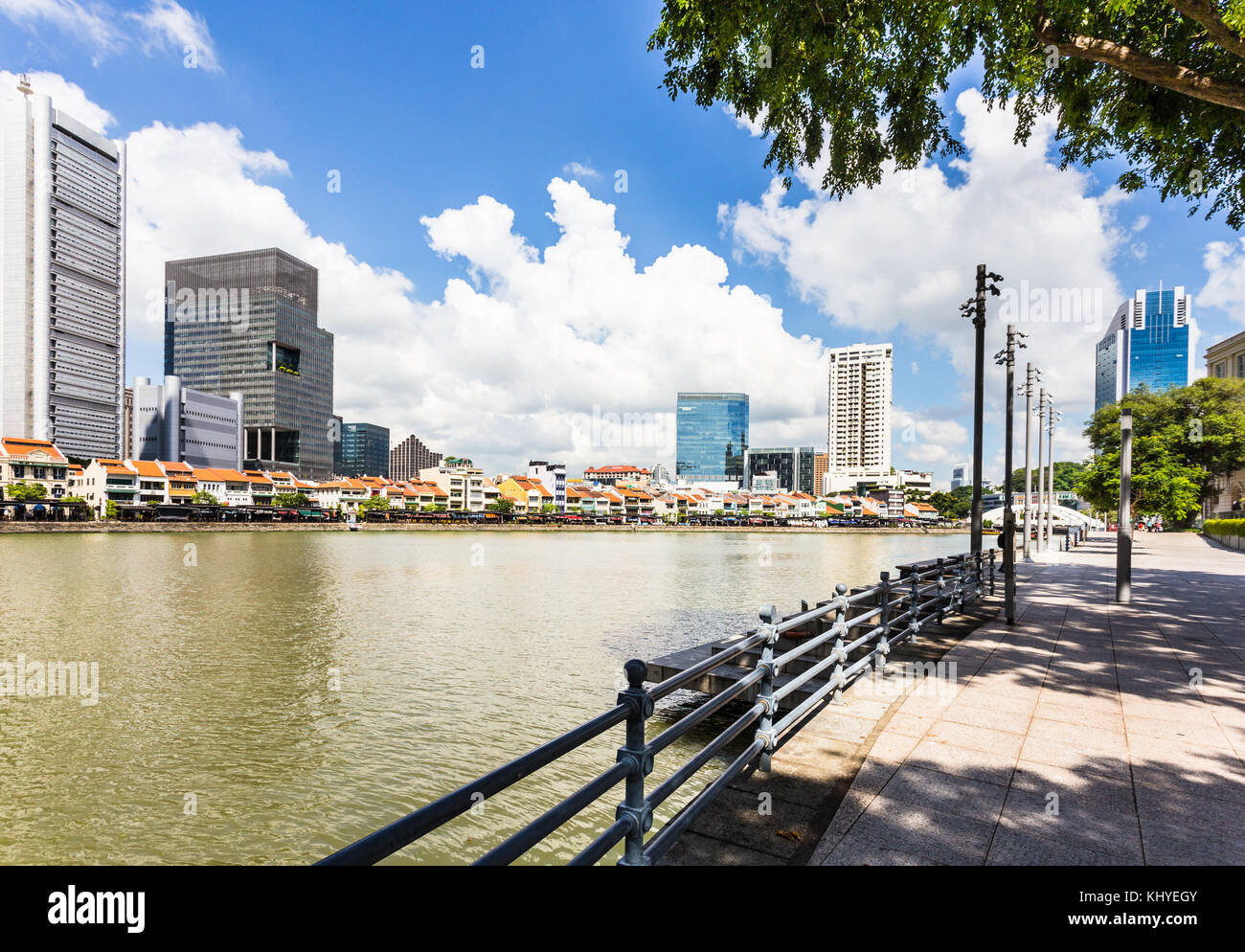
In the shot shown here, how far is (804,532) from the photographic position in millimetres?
135500

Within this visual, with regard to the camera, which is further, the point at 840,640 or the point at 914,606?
the point at 914,606

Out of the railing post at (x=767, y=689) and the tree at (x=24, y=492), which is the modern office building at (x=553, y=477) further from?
the railing post at (x=767, y=689)

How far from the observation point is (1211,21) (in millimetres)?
7172

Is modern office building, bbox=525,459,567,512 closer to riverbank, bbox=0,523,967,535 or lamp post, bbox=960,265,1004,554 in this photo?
riverbank, bbox=0,523,967,535

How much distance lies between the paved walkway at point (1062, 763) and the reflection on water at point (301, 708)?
3988 mm

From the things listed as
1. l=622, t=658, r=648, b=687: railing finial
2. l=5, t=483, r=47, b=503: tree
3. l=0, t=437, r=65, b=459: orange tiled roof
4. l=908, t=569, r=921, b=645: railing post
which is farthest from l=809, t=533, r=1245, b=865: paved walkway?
l=0, t=437, r=65, b=459: orange tiled roof

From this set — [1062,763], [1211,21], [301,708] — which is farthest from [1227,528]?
[301,708]

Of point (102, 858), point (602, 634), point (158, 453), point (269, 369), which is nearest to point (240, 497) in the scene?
point (158, 453)

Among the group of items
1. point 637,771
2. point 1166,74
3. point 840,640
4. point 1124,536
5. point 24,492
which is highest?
point 1166,74

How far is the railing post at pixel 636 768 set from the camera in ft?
9.98

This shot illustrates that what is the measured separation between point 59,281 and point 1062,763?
196764mm

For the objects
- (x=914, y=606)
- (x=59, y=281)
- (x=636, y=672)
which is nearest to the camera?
(x=636, y=672)

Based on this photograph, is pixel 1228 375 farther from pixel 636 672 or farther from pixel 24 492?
pixel 24 492

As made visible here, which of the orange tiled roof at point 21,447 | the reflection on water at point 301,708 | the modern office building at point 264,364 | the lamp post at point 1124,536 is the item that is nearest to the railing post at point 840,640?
the reflection on water at point 301,708
